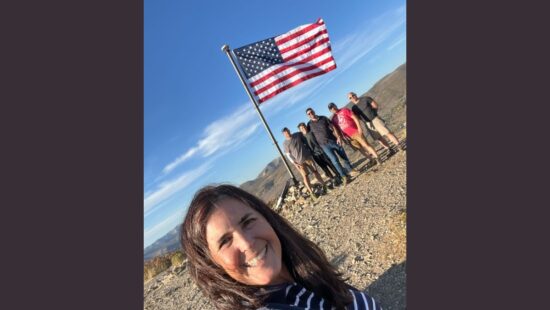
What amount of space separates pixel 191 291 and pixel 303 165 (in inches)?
133

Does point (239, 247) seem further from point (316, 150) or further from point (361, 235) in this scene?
point (316, 150)

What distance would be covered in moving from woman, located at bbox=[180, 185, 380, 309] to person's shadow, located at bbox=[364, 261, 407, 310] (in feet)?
9.81

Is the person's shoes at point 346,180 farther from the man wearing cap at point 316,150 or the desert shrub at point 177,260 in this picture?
the desert shrub at point 177,260

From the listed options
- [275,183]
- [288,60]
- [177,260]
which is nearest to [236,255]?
[288,60]

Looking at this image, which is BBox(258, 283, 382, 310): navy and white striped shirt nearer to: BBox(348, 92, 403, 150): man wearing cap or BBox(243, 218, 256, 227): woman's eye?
BBox(243, 218, 256, 227): woman's eye

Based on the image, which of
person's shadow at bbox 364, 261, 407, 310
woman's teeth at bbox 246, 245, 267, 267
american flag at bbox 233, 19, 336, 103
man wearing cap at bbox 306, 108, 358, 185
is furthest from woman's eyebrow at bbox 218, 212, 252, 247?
american flag at bbox 233, 19, 336, 103

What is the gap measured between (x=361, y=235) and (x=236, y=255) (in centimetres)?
506

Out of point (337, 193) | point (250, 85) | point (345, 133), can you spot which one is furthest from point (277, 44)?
point (337, 193)

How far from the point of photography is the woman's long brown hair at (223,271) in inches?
71.0

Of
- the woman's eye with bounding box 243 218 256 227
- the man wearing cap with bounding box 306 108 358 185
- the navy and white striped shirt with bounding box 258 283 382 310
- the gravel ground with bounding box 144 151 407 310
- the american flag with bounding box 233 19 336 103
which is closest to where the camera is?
the navy and white striped shirt with bounding box 258 283 382 310

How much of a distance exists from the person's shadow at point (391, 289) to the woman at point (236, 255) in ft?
9.81

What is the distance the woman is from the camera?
1.79 m

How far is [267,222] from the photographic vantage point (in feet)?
6.66

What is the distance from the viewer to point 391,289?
4.89 meters
